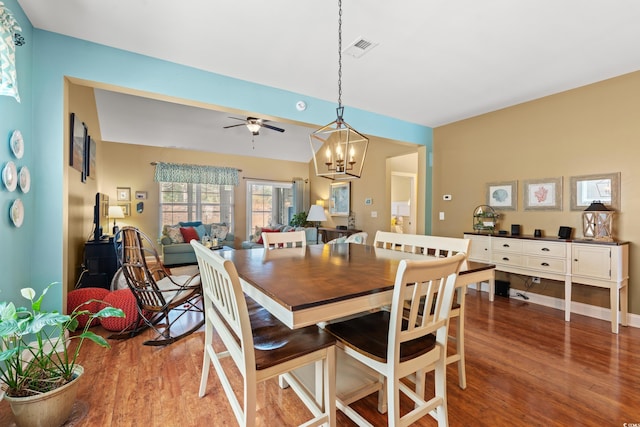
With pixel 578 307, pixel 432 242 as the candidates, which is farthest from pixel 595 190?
pixel 432 242

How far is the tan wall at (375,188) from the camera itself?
5926 millimetres

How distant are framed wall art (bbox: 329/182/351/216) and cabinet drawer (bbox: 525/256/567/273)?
4059 millimetres

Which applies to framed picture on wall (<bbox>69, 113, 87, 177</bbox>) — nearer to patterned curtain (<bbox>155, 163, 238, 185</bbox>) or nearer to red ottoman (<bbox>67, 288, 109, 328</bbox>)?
red ottoman (<bbox>67, 288, 109, 328</bbox>)

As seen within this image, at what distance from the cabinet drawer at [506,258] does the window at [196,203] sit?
5859mm

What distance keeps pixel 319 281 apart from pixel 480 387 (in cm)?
139

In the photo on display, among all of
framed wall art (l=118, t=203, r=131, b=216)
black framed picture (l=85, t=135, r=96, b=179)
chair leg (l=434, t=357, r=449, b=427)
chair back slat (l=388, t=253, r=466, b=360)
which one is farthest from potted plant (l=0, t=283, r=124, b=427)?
framed wall art (l=118, t=203, r=131, b=216)

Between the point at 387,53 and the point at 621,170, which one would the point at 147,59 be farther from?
the point at 621,170

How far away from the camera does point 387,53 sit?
2535 mm

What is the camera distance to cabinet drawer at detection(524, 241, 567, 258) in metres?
3.04

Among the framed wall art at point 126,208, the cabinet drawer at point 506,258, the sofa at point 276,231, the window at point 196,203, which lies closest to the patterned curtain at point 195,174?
the window at point 196,203

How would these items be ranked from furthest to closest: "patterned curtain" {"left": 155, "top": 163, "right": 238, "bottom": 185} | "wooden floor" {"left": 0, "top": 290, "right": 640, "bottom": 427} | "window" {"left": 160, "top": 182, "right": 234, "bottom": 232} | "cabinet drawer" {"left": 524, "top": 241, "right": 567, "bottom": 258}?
"window" {"left": 160, "top": 182, "right": 234, "bottom": 232} → "patterned curtain" {"left": 155, "top": 163, "right": 238, "bottom": 185} → "cabinet drawer" {"left": 524, "top": 241, "right": 567, "bottom": 258} → "wooden floor" {"left": 0, "top": 290, "right": 640, "bottom": 427}

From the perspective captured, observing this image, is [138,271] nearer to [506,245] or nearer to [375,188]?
[506,245]

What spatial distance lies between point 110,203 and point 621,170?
8.07 meters

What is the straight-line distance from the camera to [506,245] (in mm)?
3496
